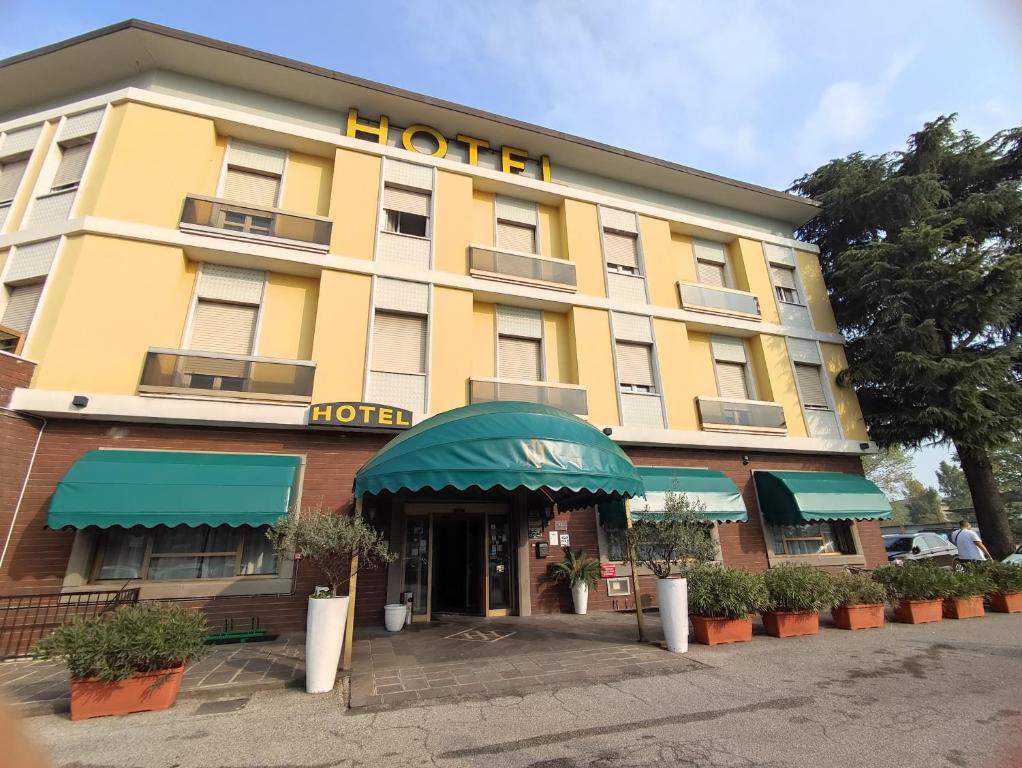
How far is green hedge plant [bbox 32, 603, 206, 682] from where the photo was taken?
5477mm

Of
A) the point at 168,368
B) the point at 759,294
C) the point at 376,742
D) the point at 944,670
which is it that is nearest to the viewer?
the point at 376,742

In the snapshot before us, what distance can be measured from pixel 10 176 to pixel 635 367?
1693 centimetres

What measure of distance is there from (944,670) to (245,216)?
1598 centimetres

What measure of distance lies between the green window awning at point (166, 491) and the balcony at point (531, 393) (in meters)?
4.62

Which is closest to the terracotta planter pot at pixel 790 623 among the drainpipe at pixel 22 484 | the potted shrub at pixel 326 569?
the potted shrub at pixel 326 569

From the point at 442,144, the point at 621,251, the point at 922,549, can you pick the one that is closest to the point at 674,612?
the point at 621,251

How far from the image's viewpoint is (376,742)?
485cm

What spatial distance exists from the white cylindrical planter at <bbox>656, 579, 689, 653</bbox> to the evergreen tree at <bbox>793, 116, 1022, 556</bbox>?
11.6 m

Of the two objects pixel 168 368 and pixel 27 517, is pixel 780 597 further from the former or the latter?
pixel 27 517

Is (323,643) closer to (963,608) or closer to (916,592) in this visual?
(916,592)

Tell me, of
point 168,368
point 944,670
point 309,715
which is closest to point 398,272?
point 168,368

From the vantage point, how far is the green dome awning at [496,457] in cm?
729

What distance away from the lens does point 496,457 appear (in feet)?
24.2

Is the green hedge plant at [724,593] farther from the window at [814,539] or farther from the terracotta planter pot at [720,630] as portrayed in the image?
the window at [814,539]
